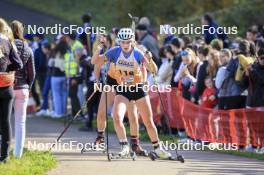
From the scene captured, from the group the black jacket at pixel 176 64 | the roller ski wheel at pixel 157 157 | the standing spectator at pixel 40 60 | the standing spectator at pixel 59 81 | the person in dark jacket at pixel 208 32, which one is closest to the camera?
the roller ski wheel at pixel 157 157

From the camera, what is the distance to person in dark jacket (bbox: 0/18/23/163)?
12469mm

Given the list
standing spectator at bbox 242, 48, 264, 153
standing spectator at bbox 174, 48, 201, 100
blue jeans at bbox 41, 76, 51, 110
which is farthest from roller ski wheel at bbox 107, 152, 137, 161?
blue jeans at bbox 41, 76, 51, 110

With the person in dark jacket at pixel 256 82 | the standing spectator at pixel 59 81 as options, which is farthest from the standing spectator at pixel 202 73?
the standing spectator at pixel 59 81

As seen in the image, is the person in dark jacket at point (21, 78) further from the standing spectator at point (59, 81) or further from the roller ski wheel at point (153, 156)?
the standing spectator at point (59, 81)

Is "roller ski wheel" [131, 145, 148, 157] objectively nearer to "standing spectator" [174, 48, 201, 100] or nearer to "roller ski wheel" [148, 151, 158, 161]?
"roller ski wheel" [148, 151, 158, 161]

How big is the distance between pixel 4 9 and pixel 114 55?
33944mm

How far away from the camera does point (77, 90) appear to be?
21.4 metres

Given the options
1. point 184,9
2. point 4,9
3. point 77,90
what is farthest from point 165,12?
point 77,90

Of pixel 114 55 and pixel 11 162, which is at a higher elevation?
pixel 114 55

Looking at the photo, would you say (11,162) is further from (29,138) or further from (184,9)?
(184,9)

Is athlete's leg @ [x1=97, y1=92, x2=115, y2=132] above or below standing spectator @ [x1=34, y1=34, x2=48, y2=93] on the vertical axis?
below

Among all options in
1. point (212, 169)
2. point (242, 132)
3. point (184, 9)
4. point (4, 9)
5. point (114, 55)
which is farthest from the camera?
point (4, 9)

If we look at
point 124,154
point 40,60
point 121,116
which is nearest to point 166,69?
point 121,116

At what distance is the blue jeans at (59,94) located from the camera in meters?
22.4
